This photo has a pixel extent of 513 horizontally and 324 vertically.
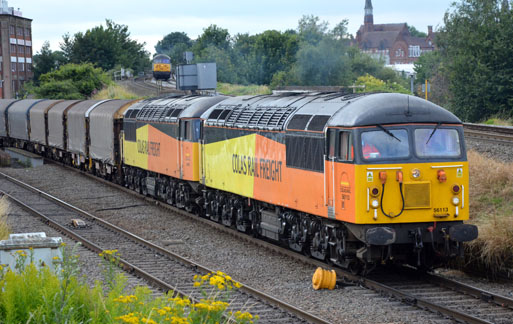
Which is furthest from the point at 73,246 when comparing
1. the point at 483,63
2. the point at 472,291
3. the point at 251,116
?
the point at 483,63

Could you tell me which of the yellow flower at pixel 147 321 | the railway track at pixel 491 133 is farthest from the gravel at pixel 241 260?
the railway track at pixel 491 133

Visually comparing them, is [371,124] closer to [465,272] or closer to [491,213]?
[465,272]

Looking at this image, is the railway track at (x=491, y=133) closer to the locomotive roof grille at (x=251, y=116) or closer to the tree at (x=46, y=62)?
the locomotive roof grille at (x=251, y=116)

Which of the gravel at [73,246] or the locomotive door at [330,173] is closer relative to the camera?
the locomotive door at [330,173]

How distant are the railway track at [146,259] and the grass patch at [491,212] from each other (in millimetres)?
4193

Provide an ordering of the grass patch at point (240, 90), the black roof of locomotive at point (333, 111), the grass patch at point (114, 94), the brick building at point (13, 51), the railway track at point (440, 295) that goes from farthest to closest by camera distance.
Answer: the brick building at point (13, 51), the grass patch at point (114, 94), the grass patch at point (240, 90), the black roof of locomotive at point (333, 111), the railway track at point (440, 295)

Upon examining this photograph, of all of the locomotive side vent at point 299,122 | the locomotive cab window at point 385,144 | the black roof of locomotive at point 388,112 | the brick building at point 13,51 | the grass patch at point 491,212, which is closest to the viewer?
the locomotive cab window at point 385,144

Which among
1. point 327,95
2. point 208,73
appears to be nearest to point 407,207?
point 327,95

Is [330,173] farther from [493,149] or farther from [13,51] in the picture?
[13,51]

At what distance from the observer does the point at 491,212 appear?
52.5ft

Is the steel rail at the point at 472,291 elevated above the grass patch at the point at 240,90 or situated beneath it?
situated beneath

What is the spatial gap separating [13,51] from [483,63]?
7145 cm

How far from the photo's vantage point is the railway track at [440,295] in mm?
10711

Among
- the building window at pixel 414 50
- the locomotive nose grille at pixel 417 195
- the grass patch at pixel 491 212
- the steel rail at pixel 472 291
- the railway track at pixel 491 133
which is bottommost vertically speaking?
the steel rail at pixel 472 291
